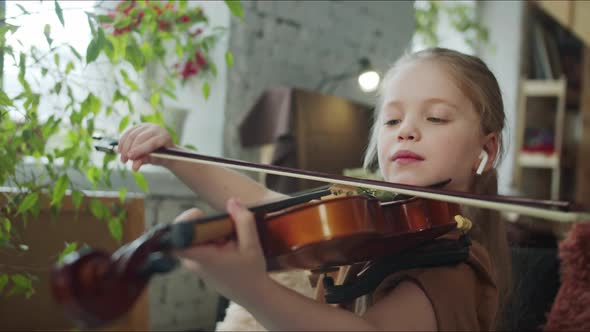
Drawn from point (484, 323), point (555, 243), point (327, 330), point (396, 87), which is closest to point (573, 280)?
point (555, 243)

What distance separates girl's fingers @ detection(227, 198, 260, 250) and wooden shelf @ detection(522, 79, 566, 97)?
3929 millimetres

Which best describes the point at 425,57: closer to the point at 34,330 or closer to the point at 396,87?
the point at 396,87

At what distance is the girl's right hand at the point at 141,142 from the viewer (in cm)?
92

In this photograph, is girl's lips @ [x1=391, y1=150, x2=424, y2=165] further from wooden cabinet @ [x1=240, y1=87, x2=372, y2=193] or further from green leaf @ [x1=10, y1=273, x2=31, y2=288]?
wooden cabinet @ [x1=240, y1=87, x2=372, y2=193]

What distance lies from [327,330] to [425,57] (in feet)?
1.70

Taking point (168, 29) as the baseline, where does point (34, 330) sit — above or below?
below

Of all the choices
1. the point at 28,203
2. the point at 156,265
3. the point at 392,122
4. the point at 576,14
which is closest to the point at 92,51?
the point at 28,203

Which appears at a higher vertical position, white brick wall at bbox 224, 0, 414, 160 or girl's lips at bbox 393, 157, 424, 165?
white brick wall at bbox 224, 0, 414, 160

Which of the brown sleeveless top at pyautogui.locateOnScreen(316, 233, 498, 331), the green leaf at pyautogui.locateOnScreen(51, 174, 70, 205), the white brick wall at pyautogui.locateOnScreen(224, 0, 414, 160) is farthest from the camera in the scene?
the white brick wall at pyautogui.locateOnScreen(224, 0, 414, 160)

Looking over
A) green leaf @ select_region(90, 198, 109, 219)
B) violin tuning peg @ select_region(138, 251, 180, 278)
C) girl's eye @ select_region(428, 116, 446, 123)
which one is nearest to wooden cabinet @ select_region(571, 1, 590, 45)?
girl's eye @ select_region(428, 116, 446, 123)

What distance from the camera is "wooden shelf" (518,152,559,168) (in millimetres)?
3973

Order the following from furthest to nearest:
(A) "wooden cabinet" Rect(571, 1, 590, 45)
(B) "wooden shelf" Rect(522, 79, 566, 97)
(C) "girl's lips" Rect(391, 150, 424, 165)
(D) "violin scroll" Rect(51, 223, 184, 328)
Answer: (B) "wooden shelf" Rect(522, 79, 566, 97) → (A) "wooden cabinet" Rect(571, 1, 590, 45) → (C) "girl's lips" Rect(391, 150, 424, 165) → (D) "violin scroll" Rect(51, 223, 184, 328)

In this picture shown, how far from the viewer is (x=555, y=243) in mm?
1521

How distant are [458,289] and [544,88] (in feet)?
Result: 12.2
